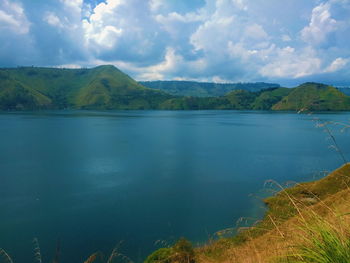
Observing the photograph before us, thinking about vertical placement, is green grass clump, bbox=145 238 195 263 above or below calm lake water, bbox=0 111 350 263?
above

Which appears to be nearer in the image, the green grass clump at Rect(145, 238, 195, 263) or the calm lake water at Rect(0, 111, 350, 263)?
the green grass clump at Rect(145, 238, 195, 263)

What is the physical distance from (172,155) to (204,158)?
920cm

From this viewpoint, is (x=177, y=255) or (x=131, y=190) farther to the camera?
(x=131, y=190)

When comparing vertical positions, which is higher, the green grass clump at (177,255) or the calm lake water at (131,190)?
the green grass clump at (177,255)

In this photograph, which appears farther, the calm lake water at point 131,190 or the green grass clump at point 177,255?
the calm lake water at point 131,190

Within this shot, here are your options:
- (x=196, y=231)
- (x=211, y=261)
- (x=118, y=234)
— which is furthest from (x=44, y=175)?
(x=211, y=261)

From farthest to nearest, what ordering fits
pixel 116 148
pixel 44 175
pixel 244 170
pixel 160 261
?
pixel 116 148 < pixel 244 170 < pixel 44 175 < pixel 160 261

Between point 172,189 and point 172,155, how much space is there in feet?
94.7

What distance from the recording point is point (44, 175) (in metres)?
51.1

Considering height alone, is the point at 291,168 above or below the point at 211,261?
below

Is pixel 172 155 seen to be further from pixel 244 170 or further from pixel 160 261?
pixel 160 261

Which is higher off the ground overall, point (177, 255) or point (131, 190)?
point (177, 255)

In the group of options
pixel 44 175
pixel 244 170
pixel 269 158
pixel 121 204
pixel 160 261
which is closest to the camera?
pixel 160 261

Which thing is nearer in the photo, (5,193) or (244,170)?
(5,193)
